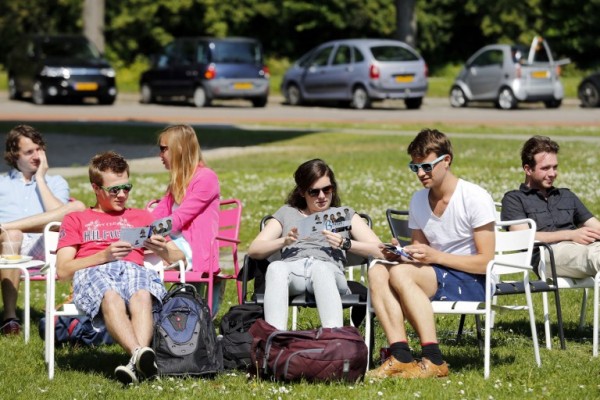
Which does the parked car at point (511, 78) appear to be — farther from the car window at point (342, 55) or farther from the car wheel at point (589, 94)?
the car window at point (342, 55)

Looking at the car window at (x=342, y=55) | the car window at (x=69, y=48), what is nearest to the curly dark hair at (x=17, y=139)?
the car window at (x=342, y=55)

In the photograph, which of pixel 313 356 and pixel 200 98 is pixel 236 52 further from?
pixel 313 356

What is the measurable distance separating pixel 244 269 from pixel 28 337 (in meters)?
1.52

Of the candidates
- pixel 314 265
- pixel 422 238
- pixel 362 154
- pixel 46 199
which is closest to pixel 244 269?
pixel 314 265

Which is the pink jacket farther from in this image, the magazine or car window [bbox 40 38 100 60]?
car window [bbox 40 38 100 60]

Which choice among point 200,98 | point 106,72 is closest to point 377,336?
point 200,98

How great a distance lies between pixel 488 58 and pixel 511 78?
134 cm

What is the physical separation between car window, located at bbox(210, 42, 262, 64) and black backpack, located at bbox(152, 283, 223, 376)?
85.0 ft

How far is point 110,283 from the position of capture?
7355 millimetres

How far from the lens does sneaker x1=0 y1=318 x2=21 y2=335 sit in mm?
8680

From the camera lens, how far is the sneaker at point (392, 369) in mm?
7062

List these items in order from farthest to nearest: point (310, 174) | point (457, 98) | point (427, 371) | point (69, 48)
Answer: point (69, 48) < point (457, 98) < point (310, 174) < point (427, 371)

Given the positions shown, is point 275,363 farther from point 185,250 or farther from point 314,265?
point 185,250

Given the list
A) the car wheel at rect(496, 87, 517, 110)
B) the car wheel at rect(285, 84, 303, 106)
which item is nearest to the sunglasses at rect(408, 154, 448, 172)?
the car wheel at rect(496, 87, 517, 110)
